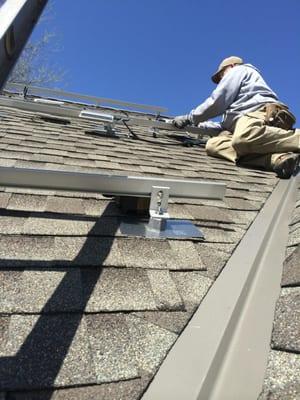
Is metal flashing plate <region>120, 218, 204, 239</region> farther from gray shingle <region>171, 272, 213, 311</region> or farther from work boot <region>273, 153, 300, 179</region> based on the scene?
work boot <region>273, 153, 300, 179</region>

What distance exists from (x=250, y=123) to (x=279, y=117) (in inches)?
11.8

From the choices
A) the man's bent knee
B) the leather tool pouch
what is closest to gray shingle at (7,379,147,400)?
the leather tool pouch

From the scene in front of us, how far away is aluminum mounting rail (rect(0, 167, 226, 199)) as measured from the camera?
5.24ft

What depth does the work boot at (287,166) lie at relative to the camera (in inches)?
133

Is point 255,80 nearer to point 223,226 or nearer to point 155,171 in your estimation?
point 155,171

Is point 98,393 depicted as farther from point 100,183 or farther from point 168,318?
point 100,183

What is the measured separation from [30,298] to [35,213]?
26.7 inches

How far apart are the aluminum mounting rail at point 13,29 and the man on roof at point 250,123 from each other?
2.64 metres

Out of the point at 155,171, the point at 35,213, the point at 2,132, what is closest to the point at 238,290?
the point at 35,213

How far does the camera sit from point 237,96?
13.6 ft

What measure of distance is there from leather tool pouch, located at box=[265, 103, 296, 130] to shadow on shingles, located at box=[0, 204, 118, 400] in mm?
2873

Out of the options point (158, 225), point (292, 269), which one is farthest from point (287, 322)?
point (158, 225)

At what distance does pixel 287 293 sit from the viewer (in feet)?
4.21

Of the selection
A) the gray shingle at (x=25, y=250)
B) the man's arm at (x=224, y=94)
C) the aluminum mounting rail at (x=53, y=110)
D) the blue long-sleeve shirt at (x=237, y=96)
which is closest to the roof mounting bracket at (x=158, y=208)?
the gray shingle at (x=25, y=250)
